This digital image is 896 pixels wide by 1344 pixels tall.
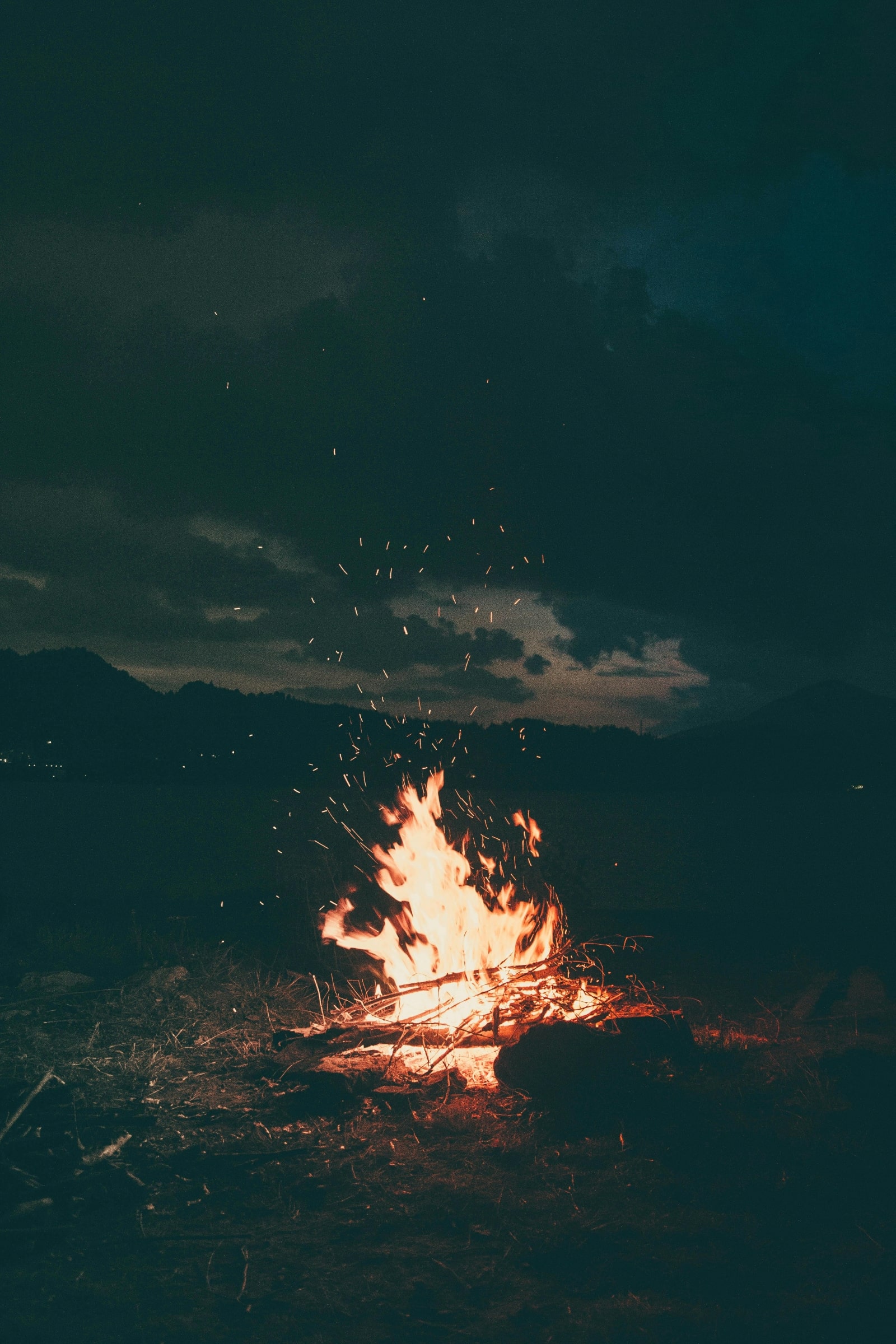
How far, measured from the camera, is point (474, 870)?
9.83 meters

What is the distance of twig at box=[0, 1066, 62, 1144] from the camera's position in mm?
5812

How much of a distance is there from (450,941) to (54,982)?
14.3ft

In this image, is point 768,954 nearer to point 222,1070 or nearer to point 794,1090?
point 794,1090

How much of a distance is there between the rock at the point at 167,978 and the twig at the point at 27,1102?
76.9 inches

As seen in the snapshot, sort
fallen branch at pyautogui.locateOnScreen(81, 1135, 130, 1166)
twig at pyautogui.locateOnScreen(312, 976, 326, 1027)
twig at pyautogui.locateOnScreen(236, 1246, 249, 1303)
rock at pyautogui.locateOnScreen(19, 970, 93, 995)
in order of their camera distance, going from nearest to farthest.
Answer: twig at pyautogui.locateOnScreen(236, 1246, 249, 1303) → fallen branch at pyautogui.locateOnScreen(81, 1135, 130, 1166) → twig at pyautogui.locateOnScreen(312, 976, 326, 1027) → rock at pyautogui.locateOnScreen(19, 970, 93, 995)

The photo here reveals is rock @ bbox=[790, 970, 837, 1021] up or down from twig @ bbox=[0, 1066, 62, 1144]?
up

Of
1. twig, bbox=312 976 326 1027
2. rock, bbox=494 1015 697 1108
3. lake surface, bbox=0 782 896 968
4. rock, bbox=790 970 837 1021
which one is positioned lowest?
lake surface, bbox=0 782 896 968

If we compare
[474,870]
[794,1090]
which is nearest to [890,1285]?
[794,1090]

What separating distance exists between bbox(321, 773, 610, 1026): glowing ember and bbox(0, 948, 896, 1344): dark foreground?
1.18 m

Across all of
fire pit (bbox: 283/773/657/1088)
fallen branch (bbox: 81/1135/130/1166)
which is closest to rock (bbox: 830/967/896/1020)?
fire pit (bbox: 283/773/657/1088)

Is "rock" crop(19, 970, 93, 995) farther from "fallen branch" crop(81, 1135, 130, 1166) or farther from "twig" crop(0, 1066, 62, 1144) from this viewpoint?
A: "fallen branch" crop(81, 1135, 130, 1166)

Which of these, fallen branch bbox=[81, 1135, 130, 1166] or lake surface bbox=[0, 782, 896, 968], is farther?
lake surface bbox=[0, 782, 896, 968]

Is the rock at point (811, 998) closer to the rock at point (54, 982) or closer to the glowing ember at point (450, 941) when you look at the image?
the glowing ember at point (450, 941)

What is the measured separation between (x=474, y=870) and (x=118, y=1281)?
6010 mm
